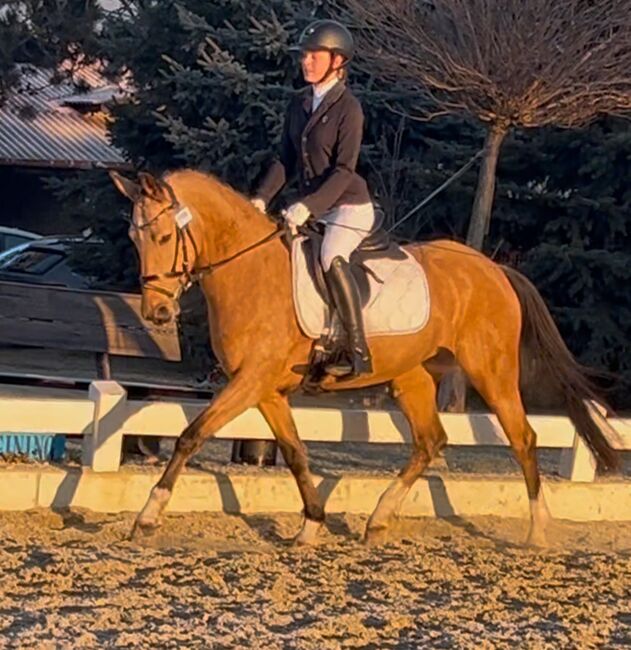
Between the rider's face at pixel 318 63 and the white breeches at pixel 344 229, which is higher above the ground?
the rider's face at pixel 318 63

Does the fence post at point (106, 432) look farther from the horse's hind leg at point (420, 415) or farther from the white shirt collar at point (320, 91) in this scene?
the white shirt collar at point (320, 91)

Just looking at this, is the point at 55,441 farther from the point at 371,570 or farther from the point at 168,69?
the point at 168,69

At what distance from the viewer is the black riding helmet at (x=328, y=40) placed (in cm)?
755

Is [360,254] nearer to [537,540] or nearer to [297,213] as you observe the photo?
[297,213]

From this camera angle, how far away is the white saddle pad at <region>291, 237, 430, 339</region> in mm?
7652

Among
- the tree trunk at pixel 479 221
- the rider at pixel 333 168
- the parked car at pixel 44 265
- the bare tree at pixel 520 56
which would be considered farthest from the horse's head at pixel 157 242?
the parked car at pixel 44 265

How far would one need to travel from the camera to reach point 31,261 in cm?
2108

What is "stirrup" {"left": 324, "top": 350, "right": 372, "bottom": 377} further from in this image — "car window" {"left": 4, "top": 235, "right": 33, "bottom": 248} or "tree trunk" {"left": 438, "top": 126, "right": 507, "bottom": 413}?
"car window" {"left": 4, "top": 235, "right": 33, "bottom": 248}

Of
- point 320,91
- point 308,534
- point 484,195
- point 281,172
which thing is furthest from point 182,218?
point 484,195

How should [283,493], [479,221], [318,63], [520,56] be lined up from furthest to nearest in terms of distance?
[479,221], [520,56], [283,493], [318,63]

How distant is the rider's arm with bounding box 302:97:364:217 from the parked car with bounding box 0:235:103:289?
1259 cm

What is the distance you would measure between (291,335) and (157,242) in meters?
1.00

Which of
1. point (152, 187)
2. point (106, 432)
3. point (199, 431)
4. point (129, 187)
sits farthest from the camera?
point (106, 432)

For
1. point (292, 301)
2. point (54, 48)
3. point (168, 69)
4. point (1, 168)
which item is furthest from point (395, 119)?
point (1, 168)
